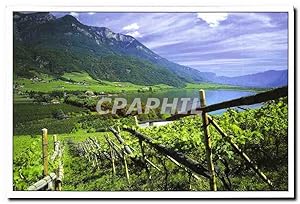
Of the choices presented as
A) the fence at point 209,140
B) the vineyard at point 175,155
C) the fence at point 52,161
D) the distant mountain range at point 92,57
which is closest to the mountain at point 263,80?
the distant mountain range at point 92,57

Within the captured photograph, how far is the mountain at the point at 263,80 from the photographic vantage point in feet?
15.9

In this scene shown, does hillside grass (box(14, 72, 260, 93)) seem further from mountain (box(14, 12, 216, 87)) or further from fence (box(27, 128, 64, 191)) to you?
fence (box(27, 128, 64, 191))

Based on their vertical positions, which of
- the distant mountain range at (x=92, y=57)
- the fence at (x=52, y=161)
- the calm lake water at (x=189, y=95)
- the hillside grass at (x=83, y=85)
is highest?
the distant mountain range at (x=92, y=57)

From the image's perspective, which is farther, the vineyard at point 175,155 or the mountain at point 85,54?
the mountain at point 85,54

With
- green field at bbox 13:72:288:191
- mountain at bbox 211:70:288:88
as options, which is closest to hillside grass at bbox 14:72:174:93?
green field at bbox 13:72:288:191

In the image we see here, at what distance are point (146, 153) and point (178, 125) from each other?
546 mm

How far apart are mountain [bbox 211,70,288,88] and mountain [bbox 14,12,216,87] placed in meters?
0.31

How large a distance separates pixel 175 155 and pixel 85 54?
4.66ft

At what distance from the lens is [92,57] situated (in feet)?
Result: 17.2

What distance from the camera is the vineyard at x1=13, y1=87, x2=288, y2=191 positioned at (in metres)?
4.53

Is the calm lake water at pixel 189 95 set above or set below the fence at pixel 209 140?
above

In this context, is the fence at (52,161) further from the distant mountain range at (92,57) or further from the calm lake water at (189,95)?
the calm lake water at (189,95)

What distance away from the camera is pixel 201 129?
4770 millimetres

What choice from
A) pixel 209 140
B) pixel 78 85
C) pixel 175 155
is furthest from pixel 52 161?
pixel 209 140
